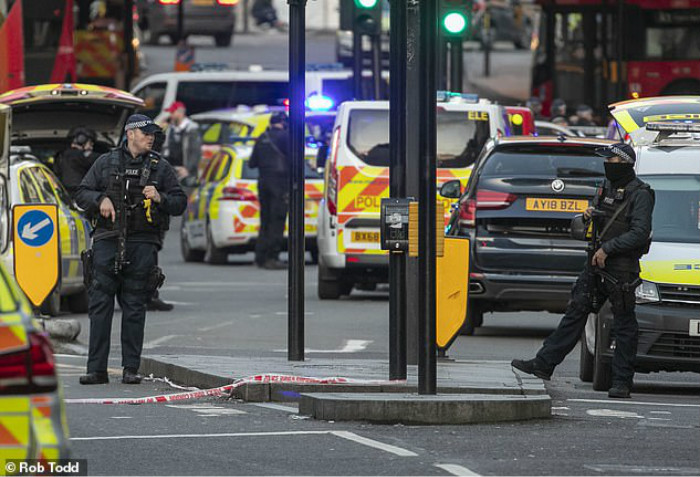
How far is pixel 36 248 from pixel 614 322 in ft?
16.0

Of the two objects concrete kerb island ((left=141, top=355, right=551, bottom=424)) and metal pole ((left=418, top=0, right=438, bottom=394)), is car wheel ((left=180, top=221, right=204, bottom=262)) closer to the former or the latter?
concrete kerb island ((left=141, top=355, right=551, bottom=424))

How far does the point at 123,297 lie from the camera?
42.0 feet

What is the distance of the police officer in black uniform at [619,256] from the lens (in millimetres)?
12328

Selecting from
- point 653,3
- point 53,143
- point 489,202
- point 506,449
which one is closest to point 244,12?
point 653,3

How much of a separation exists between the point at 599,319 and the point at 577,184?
3.78 m

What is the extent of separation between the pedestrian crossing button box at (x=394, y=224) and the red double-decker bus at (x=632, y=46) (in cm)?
2218

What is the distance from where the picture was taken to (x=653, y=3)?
34.7 meters

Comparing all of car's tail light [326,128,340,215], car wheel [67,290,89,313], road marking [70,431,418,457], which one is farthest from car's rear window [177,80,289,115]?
road marking [70,431,418,457]

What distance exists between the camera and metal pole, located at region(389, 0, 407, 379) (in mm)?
11812

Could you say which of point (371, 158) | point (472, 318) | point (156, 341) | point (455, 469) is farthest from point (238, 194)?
point (455, 469)

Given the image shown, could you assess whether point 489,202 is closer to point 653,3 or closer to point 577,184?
point 577,184

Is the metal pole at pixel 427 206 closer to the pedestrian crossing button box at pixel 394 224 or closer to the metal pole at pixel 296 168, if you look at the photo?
the pedestrian crossing button box at pixel 394 224

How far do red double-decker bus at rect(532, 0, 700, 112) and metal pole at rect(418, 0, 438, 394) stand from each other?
23.0 meters

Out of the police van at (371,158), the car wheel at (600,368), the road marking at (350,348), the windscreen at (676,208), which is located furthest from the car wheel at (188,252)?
the car wheel at (600,368)
